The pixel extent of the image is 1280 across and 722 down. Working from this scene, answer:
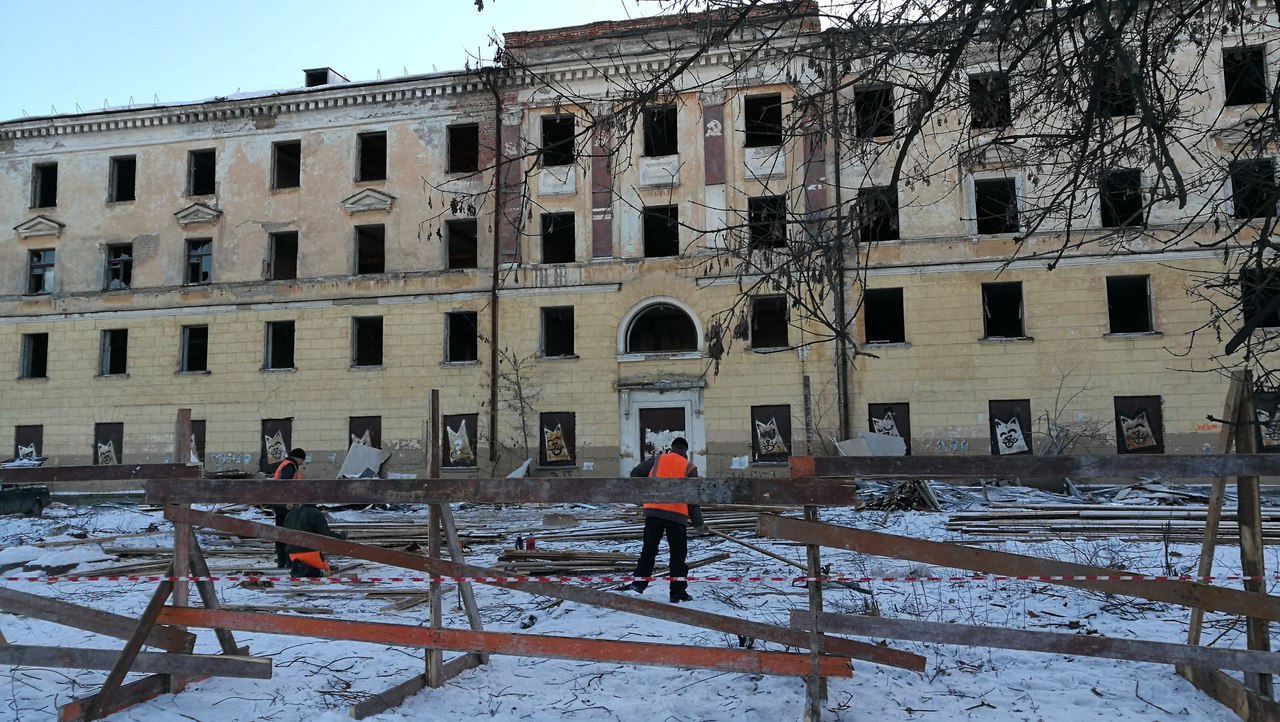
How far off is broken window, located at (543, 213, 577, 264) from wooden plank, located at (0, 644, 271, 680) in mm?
20102

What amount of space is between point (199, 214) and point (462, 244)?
8.37m

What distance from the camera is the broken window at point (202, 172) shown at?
27266mm

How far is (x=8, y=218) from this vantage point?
28328 millimetres

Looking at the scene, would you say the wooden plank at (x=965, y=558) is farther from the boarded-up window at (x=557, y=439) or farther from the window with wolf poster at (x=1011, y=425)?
the boarded-up window at (x=557, y=439)

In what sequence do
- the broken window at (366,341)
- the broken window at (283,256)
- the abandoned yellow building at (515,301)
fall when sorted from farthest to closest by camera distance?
the broken window at (283,256) → the broken window at (366,341) → the abandoned yellow building at (515,301)

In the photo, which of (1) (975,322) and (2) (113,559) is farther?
(1) (975,322)

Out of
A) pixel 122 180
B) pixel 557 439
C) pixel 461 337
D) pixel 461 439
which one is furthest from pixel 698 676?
pixel 122 180

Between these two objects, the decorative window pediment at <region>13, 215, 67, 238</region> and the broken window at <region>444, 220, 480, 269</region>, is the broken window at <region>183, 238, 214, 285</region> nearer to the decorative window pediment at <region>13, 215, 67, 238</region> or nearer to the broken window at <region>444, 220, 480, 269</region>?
the decorative window pediment at <region>13, 215, 67, 238</region>

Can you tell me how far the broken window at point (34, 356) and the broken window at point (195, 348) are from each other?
4847 mm

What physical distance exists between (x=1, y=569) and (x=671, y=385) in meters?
15.6

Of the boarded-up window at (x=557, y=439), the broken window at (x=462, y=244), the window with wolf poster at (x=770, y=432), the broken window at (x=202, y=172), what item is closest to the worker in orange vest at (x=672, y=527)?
the window with wolf poster at (x=770, y=432)

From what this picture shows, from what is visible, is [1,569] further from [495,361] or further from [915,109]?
[495,361]

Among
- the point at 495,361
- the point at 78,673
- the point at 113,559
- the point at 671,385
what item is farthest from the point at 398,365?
the point at 78,673

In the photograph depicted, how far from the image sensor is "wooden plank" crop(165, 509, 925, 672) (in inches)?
183
